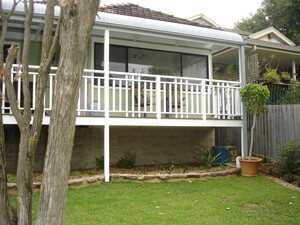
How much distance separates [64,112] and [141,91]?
6.08 metres

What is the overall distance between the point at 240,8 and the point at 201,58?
114ft

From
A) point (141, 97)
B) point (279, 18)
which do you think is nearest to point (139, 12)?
point (141, 97)

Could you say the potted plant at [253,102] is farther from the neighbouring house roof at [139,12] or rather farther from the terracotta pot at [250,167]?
the neighbouring house roof at [139,12]

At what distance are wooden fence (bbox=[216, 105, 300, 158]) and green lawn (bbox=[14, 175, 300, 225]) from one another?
6.16 feet

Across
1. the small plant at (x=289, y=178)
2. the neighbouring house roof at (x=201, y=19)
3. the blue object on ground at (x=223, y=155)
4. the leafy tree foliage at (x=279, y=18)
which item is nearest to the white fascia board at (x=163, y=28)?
the blue object on ground at (x=223, y=155)

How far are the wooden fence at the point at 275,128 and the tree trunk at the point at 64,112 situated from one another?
7.29 metres

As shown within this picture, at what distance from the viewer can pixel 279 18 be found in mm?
27125

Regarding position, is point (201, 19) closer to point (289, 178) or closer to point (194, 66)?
point (194, 66)

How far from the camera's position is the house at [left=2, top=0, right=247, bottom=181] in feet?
22.9

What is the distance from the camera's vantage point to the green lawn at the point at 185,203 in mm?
4434

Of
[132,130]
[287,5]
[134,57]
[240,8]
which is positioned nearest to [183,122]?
[132,130]

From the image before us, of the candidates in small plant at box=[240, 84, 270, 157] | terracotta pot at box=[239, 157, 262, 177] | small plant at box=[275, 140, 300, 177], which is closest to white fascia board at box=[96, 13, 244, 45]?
small plant at box=[240, 84, 270, 157]

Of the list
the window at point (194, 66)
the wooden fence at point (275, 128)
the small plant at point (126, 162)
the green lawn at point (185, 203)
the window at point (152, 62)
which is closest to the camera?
the green lawn at point (185, 203)

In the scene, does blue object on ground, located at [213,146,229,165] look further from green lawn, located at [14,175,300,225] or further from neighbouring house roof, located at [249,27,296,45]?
neighbouring house roof, located at [249,27,296,45]
